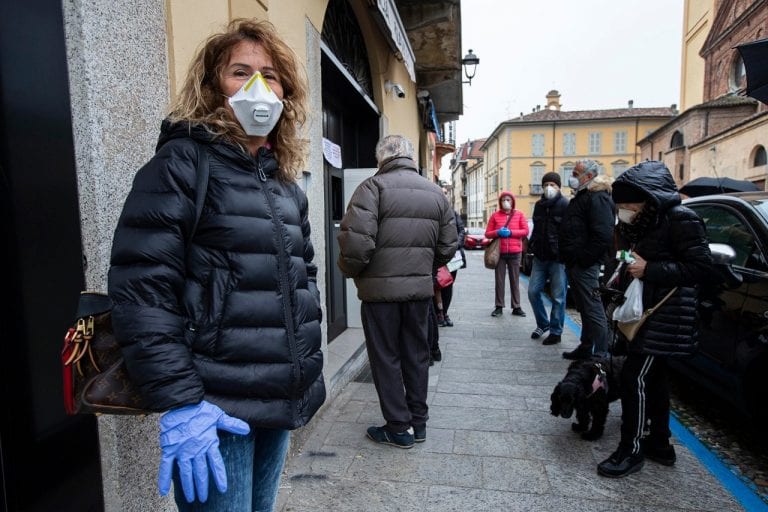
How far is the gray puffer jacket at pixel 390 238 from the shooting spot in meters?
3.00

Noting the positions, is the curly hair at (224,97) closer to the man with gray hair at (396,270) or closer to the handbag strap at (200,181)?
the handbag strap at (200,181)

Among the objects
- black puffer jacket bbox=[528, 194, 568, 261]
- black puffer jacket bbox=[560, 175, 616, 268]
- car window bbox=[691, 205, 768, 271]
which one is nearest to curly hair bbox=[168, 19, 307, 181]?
car window bbox=[691, 205, 768, 271]

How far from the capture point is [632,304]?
2.78 m

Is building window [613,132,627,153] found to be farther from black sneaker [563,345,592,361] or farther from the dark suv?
the dark suv

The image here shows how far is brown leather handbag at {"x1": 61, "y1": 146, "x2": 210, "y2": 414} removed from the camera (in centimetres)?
120

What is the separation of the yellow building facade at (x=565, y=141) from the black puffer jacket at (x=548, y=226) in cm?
4808

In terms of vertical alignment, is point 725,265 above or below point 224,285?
below

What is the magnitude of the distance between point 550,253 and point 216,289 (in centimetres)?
491

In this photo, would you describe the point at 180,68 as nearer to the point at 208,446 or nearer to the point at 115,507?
the point at 208,446

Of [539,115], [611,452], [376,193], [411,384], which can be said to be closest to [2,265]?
[376,193]

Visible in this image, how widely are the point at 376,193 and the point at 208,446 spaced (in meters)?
2.09

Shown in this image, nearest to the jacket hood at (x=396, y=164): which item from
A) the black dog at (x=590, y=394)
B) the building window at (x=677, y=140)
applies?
the black dog at (x=590, y=394)

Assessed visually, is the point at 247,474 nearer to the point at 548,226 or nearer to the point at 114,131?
the point at 114,131

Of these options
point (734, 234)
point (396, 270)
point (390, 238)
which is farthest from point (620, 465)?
point (734, 234)
